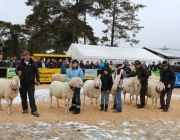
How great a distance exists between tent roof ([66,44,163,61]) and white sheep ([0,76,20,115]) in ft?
62.0

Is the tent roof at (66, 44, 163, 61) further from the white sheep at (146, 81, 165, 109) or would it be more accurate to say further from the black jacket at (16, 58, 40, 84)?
the black jacket at (16, 58, 40, 84)

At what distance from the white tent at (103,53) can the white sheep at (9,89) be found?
62.0 ft

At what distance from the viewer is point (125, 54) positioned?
3158 centimetres

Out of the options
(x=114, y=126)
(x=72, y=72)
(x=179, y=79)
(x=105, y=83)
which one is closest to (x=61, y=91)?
(x=72, y=72)

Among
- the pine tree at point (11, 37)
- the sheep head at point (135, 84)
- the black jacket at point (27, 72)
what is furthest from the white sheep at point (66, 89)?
the pine tree at point (11, 37)

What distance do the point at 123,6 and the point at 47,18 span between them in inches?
542

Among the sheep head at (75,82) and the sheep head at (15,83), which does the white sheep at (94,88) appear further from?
the sheep head at (15,83)

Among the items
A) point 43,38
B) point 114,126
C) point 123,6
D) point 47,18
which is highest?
point 123,6

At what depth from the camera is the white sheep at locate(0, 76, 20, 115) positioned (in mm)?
8134

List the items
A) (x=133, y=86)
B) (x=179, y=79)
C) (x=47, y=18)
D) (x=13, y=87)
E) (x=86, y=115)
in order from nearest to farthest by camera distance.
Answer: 1. (x=13, y=87)
2. (x=86, y=115)
3. (x=133, y=86)
4. (x=179, y=79)
5. (x=47, y=18)

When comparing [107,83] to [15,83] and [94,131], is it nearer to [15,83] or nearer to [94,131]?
[94,131]

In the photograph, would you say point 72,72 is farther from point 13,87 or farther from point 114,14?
point 114,14

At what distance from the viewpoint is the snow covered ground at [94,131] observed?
6.16 meters

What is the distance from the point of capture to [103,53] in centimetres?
2967
